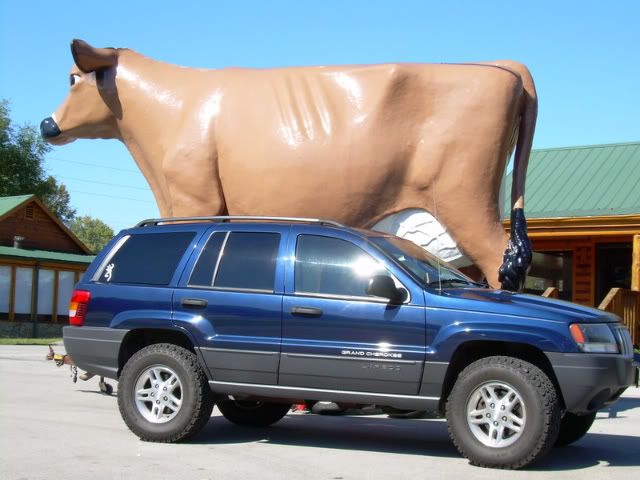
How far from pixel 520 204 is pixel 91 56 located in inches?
192

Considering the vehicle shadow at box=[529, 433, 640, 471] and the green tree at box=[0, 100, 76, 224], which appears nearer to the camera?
the vehicle shadow at box=[529, 433, 640, 471]

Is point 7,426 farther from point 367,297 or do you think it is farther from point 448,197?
point 448,197

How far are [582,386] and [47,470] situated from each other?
3.60 meters

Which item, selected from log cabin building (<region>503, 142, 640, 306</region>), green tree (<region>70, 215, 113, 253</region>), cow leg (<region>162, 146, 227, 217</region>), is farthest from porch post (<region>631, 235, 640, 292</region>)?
green tree (<region>70, 215, 113, 253</region>)

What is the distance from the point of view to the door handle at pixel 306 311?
666 centimetres

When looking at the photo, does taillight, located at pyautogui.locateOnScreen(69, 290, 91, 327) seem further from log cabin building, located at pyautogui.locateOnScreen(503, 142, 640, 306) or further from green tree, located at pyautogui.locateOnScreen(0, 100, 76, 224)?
green tree, located at pyautogui.locateOnScreen(0, 100, 76, 224)

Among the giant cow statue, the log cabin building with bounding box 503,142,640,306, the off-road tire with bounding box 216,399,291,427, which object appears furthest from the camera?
the log cabin building with bounding box 503,142,640,306

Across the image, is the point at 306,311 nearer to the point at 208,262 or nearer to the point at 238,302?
the point at 238,302

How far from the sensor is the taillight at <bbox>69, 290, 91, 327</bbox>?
745 cm

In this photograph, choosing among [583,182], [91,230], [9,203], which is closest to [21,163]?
[9,203]

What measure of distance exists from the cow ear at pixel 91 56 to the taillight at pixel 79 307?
3.35 meters

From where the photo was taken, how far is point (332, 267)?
22.6 feet

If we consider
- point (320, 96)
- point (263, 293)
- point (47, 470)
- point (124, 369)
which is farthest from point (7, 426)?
point (320, 96)

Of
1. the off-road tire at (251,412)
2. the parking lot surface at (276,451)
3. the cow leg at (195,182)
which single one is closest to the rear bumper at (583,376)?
the parking lot surface at (276,451)
